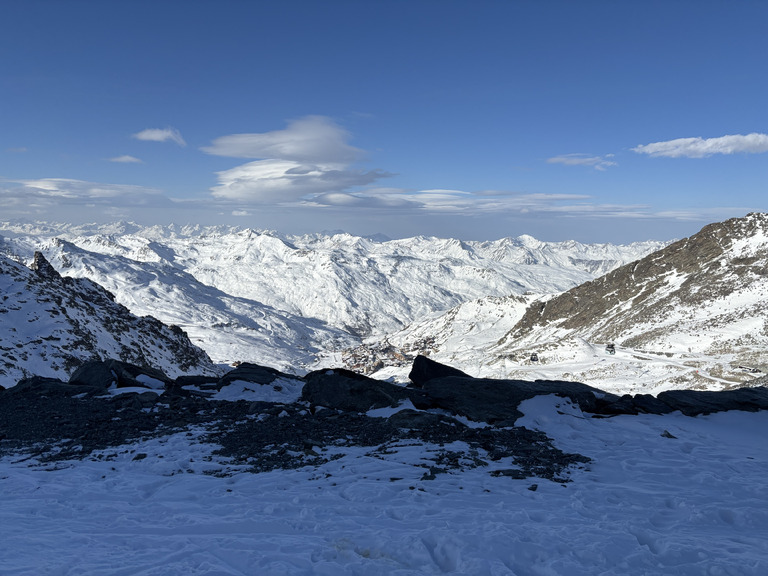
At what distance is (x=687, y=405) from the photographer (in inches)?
843

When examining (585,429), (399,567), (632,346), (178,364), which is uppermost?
(399,567)

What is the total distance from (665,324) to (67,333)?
109410 mm

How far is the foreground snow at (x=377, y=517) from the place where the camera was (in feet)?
25.0

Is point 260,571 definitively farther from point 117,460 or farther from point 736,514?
point 736,514

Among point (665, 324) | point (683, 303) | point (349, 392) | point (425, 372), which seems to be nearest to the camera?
point (349, 392)

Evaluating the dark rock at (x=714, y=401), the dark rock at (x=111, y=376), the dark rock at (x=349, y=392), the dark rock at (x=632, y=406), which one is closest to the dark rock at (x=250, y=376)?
the dark rock at (x=349, y=392)

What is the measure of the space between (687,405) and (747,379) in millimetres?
31799

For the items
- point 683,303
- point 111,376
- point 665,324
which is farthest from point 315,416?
point 683,303

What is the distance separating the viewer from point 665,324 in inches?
3445

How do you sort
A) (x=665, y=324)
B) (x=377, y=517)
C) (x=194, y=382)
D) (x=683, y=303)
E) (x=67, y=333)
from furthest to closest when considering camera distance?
1. (x=683, y=303)
2. (x=665, y=324)
3. (x=67, y=333)
4. (x=194, y=382)
5. (x=377, y=517)

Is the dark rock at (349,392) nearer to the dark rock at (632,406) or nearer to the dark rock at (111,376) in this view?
the dark rock at (632,406)

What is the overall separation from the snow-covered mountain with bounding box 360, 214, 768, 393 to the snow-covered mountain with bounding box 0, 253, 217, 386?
53597mm

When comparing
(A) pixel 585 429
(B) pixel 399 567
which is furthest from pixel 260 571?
(A) pixel 585 429

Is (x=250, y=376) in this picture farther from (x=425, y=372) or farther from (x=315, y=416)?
(x=425, y=372)
